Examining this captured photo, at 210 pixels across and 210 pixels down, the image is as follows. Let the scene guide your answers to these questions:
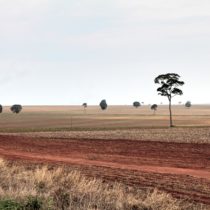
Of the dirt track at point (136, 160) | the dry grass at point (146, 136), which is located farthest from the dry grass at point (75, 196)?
the dry grass at point (146, 136)

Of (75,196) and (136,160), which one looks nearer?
(75,196)

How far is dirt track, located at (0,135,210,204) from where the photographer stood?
20328 mm

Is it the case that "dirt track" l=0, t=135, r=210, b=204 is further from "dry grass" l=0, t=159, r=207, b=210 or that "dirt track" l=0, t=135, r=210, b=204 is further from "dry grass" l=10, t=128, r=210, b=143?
"dry grass" l=10, t=128, r=210, b=143

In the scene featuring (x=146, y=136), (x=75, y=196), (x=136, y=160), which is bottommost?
(x=136, y=160)

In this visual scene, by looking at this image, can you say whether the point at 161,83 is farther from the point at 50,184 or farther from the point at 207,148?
the point at 50,184

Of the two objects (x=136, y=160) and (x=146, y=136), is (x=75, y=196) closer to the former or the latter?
(x=136, y=160)

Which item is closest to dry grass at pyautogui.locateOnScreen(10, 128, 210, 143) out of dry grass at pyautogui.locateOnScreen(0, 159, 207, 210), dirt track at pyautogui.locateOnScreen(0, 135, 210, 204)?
dirt track at pyautogui.locateOnScreen(0, 135, 210, 204)

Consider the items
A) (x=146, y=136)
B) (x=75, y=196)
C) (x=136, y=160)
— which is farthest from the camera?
(x=146, y=136)

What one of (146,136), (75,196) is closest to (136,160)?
(75,196)

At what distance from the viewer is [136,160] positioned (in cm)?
3077

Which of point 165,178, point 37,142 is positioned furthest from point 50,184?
point 37,142

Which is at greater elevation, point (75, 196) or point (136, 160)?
point (75, 196)

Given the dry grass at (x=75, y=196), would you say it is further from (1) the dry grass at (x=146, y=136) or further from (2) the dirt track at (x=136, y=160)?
(1) the dry grass at (x=146, y=136)

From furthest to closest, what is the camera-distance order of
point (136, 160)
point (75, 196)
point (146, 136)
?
1. point (146, 136)
2. point (136, 160)
3. point (75, 196)
